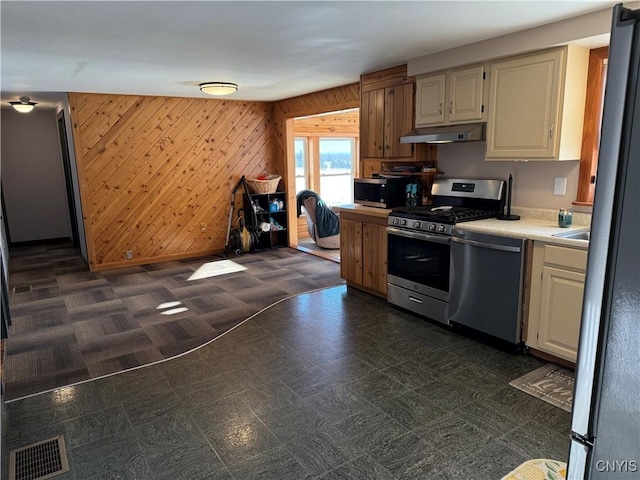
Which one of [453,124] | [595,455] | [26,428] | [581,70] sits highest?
[581,70]

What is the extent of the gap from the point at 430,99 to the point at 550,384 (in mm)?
2475

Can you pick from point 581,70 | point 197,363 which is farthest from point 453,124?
point 197,363

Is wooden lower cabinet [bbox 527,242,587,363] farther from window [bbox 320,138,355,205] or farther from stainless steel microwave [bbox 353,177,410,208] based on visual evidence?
window [bbox 320,138,355,205]

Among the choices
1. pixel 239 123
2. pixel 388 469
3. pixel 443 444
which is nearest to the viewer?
pixel 388 469

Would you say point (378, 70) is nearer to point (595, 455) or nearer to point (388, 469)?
point (388, 469)

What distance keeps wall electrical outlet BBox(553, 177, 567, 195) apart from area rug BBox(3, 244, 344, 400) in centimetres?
252

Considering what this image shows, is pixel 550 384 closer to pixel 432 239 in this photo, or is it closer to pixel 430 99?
pixel 432 239

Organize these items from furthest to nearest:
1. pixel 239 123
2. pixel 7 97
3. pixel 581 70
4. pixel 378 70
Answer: pixel 239 123
pixel 7 97
pixel 378 70
pixel 581 70

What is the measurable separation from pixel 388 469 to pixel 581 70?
289 cm

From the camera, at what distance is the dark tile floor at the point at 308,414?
2.17 meters

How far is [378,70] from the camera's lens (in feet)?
14.8

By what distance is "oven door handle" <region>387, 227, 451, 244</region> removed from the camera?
142 inches

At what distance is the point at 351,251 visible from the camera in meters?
4.82

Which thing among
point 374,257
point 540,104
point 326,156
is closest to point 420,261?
point 374,257
